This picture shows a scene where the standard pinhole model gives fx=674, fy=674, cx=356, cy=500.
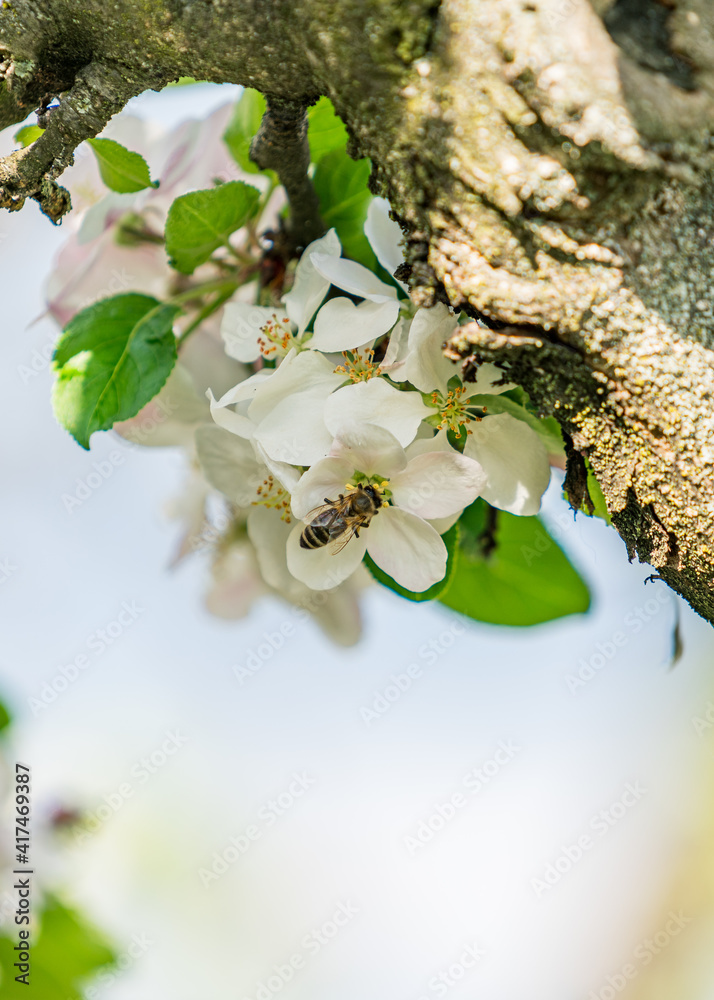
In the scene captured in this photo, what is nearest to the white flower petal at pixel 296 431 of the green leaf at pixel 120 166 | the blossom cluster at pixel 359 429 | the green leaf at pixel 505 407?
the blossom cluster at pixel 359 429

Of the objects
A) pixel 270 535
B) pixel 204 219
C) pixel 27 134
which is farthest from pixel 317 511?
pixel 27 134

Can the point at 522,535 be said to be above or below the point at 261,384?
below

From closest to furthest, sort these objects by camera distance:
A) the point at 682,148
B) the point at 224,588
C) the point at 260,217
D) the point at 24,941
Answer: the point at 682,148, the point at 260,217, the point at 224,588, the point at 24,941

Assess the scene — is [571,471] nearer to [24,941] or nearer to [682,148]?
[682,148]

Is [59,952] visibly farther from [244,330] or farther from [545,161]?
[545,161]

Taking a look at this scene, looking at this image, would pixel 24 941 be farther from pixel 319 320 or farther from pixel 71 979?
pixel 319 320

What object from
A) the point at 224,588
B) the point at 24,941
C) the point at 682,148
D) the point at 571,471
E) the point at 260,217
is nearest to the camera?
the point at 682,148

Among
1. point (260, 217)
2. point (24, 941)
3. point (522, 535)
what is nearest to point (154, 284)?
point (260, 217)

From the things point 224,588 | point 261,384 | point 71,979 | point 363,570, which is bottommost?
point 71,979

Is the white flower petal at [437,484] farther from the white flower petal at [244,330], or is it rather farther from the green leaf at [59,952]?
the green leaf at [59,952]

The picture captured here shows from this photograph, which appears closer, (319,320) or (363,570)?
(319,320)
